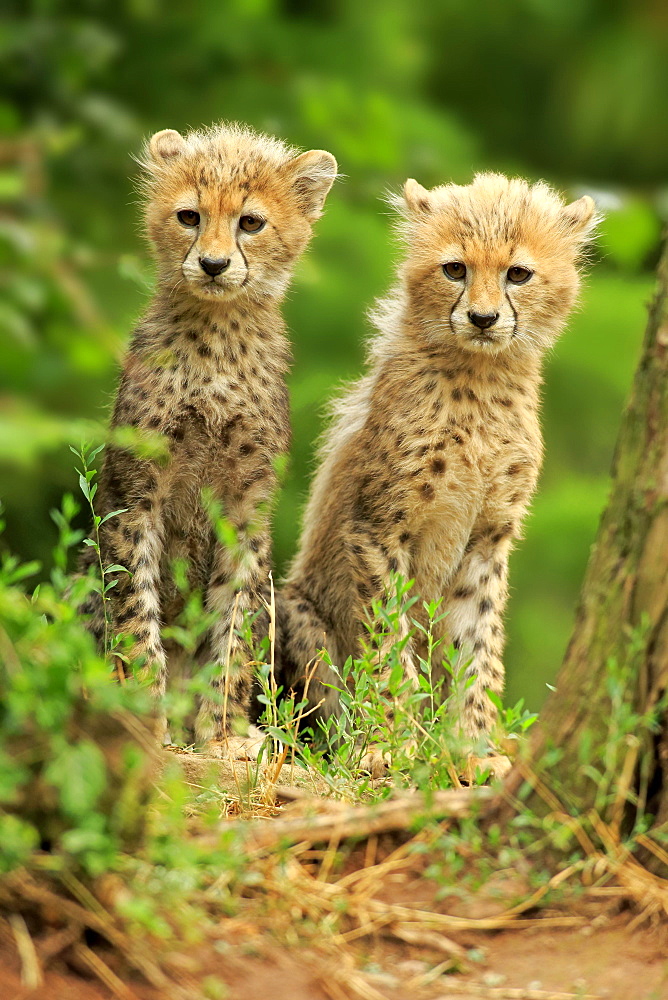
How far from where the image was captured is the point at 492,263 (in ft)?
13.4

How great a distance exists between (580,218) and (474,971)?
9.29 ft

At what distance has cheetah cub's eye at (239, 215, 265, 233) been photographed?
418 cm

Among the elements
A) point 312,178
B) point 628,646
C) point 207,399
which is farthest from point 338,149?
point 628,646

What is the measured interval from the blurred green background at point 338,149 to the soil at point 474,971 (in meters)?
2.21

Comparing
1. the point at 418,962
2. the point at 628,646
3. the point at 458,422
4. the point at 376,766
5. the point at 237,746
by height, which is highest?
the point at 458,422

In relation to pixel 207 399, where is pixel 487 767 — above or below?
below

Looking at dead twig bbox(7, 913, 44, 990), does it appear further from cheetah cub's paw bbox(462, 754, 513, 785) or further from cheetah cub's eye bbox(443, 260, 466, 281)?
cheetah cub's eye bbox(443, 260, 466, 281)

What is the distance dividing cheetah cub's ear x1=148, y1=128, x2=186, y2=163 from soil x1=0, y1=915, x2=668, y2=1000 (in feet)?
9.39

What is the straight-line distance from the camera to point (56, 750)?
2.16 meters

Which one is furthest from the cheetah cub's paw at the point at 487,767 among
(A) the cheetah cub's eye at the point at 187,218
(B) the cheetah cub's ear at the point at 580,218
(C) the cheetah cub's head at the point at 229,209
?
(A) the cheetah cub's eye at the point at 187,218

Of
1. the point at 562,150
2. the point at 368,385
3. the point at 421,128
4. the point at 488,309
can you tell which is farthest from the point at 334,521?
the point at 562,150

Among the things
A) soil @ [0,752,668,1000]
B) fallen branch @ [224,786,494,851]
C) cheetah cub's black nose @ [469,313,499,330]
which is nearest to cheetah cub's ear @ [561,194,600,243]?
cheetah cub's black nose @ [469,313,499,330]

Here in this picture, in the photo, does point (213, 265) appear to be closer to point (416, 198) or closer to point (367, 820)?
point (416, 198)

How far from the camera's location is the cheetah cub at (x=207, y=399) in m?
4.11
